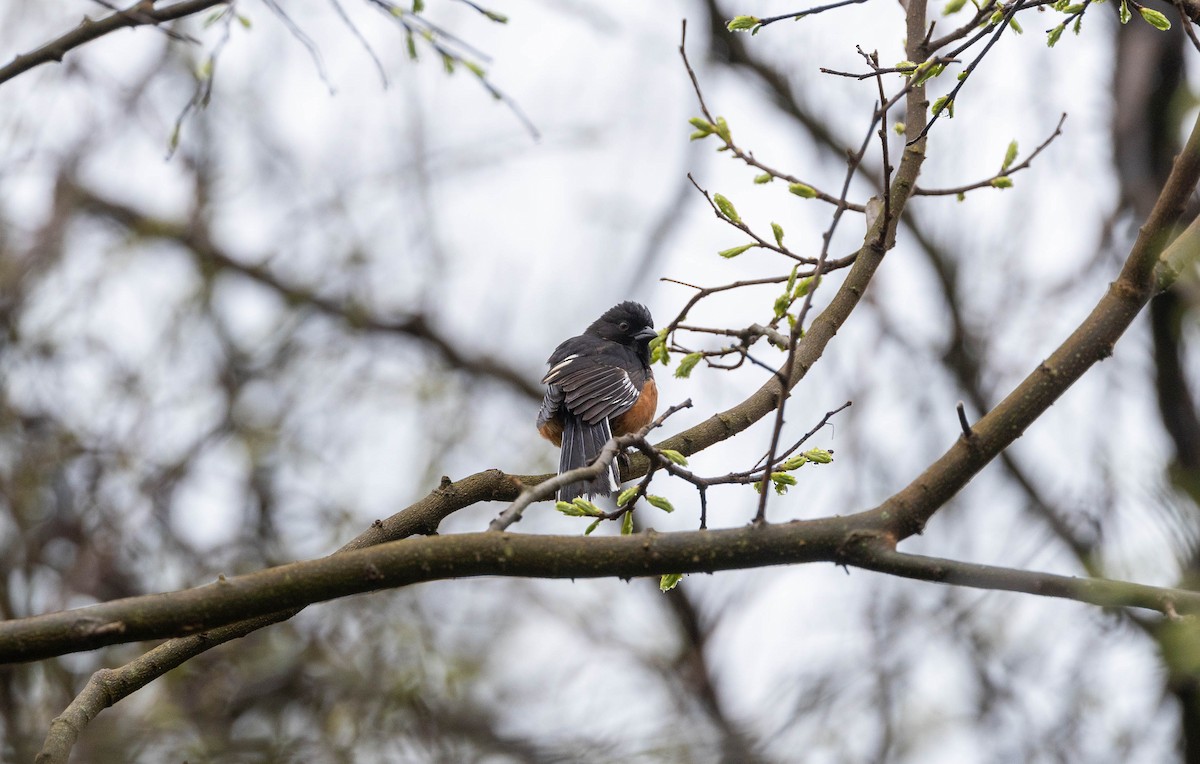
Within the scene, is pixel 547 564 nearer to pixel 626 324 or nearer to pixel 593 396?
pixel 593 396

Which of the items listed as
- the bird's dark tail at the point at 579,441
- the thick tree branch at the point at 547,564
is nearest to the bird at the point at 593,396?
the bird's dark tail at the point at 579,441

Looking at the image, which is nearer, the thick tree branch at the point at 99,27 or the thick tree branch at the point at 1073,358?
the thick tree branch at the point at 1073,358

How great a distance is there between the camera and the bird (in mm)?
5004

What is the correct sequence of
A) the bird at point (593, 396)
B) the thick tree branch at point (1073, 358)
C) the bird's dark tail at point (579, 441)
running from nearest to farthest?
the thick tree branch at point (1073, 358), the bird's dark tail at point (579, 441), the bird at point (593, 396)

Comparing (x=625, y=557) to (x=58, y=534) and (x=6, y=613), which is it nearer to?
(x=6, y=613)

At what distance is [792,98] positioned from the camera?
10.1m

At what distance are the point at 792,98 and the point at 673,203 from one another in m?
1.49

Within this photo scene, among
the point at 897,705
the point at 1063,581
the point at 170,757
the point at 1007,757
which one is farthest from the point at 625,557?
the point at 1007,757

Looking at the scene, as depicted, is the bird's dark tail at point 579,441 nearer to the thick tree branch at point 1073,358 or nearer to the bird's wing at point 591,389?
the bird's wing at point 591,389

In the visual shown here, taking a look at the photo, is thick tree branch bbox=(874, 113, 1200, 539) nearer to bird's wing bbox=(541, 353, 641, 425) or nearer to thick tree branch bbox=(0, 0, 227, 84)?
thick tree branch bbox=(0, 0, 227, 84)

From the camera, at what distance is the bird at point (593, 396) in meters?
5.00

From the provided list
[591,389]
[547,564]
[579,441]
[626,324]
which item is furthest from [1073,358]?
[626,324]

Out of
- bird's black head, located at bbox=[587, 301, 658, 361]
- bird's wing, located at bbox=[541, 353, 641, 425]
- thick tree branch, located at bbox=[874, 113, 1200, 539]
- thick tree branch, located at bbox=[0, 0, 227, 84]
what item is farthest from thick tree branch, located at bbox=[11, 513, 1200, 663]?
bird's black head, located at bbox=[587, 301, 658, 361]

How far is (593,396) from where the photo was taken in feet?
17.1
